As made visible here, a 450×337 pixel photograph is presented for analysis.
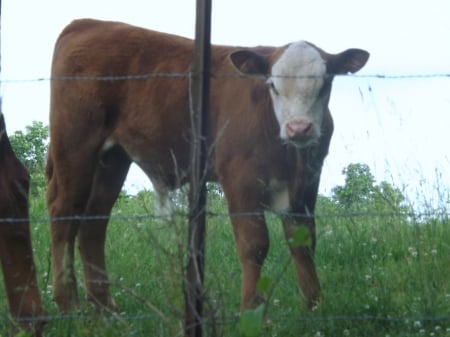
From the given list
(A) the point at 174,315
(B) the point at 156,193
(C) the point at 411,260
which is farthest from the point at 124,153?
(A) the point at 174,315

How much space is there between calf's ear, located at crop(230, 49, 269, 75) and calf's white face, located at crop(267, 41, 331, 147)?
95 mm

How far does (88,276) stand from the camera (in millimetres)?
8430

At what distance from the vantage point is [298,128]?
749 centimetres

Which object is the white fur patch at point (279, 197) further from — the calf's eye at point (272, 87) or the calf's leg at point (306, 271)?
the calf's eye at point (272, 87)

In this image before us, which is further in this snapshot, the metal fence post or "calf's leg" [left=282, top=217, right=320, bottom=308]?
"calf's leg" [left=282, top=217, right=320, bottom=308]

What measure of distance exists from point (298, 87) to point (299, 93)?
0.15 feet

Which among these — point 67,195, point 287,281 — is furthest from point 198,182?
point 67,195

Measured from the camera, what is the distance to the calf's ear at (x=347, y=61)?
815 cm

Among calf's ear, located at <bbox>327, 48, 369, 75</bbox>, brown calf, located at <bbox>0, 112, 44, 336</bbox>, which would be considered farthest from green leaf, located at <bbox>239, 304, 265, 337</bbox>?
calf's ear, located at <bbox>327, 48, 369, 75</bbox>

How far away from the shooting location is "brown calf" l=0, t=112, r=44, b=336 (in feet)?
19.4

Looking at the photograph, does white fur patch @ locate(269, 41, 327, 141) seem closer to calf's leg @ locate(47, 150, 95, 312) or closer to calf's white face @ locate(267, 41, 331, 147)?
calf's white face @ locate(267, 41, 331, 147)

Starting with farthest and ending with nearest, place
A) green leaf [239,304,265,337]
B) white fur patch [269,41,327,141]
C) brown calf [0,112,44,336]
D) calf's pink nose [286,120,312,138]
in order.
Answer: white fur patch [269,41,327,141]
calf's pink nose [286,120,312,138]
brown calf [0,112,44,336]
green leaf [239,304,265,337]

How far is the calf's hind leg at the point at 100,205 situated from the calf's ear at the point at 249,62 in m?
1.31

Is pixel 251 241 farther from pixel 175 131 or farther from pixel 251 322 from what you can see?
pixel 251 322
